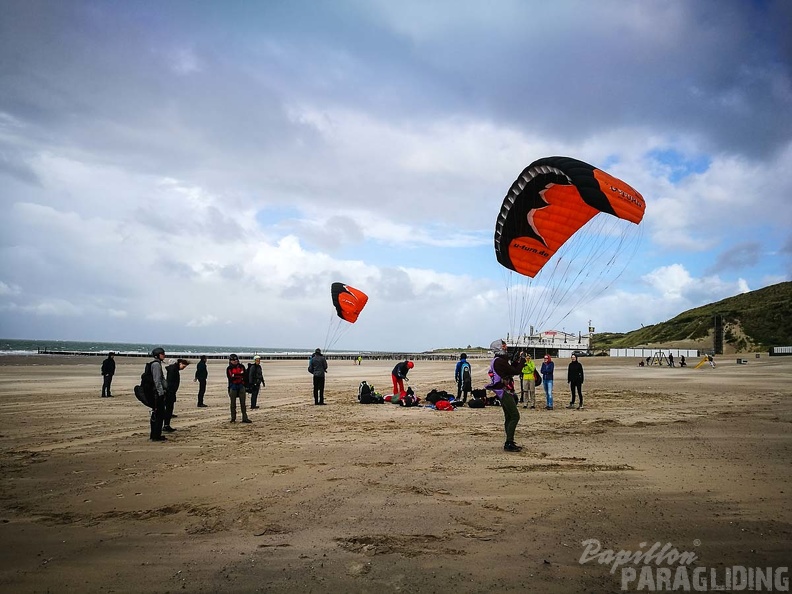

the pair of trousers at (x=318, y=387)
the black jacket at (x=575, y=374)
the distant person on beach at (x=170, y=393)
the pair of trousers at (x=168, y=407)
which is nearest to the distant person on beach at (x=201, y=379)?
the pair of trousers at (x=318, y=387)

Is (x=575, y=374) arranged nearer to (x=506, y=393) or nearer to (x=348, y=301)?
(x=506, y=393)

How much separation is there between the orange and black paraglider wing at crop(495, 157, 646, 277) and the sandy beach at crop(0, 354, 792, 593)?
556cm

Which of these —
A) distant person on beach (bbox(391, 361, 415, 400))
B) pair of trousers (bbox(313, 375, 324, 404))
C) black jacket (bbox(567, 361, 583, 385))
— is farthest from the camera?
distant person on beach (bbox(391, 361, 415, 400))

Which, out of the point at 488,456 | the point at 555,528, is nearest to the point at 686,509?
the point at 555,528

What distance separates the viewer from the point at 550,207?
46.7 ft

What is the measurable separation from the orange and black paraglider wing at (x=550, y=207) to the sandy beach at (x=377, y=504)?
5.56 m

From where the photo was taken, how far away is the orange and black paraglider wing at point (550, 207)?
11398 millimetres

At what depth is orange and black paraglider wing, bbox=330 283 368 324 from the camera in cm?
2805

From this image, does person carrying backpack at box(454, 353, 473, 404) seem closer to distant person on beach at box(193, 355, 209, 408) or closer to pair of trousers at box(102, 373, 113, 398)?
distant person on beach at box(193, 355, 209, 408)

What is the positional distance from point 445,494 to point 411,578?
7.07 feet

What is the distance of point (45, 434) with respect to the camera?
32.8 feet

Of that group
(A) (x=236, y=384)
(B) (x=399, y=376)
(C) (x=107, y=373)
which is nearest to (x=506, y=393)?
(A) (x=236, y=384)

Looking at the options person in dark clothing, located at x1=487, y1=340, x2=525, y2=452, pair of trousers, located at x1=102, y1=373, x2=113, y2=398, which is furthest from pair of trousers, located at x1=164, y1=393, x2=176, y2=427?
pair of trousers, located at x1=102, y1=373, x2=113, y2=398

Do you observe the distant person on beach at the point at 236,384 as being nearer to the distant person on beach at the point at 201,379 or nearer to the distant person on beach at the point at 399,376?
the distant person on beach at the point at 201,379
